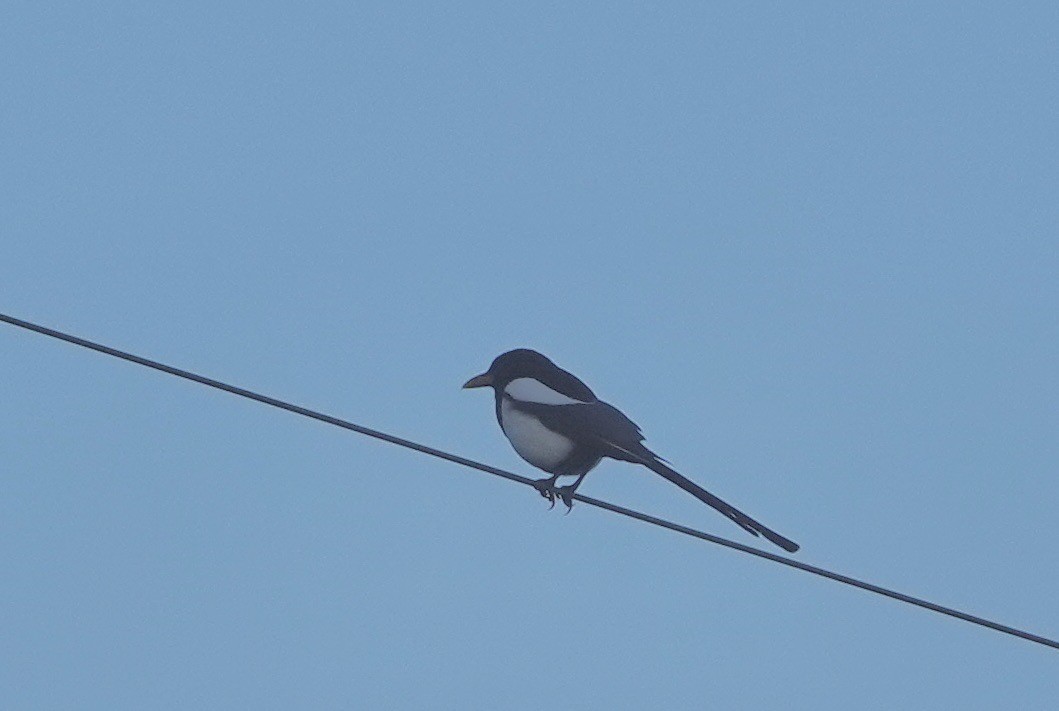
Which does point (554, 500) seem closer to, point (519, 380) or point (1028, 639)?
point (519, 380)

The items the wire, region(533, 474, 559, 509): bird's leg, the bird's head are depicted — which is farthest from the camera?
the bird's head

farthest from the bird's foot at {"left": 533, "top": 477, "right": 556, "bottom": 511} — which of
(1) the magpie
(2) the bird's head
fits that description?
(2) the bird's head

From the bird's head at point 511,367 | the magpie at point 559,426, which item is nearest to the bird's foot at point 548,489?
the magpie at point 559,426

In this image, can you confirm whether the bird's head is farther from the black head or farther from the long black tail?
the long black tail

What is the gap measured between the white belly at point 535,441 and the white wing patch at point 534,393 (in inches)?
3.4

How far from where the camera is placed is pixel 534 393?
8797 mm

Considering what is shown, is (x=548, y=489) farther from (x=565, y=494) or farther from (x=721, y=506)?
(x=721, y=506)

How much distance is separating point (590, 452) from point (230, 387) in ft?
10.5

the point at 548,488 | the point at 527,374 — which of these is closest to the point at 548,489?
the point at 548,488

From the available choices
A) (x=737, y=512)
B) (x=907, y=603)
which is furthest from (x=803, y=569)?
(x=737, y=512)

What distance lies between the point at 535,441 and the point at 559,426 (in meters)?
0.20

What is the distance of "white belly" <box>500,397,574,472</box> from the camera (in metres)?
8.47

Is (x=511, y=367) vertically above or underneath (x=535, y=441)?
above

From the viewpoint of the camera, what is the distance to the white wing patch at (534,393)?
8625 millimetres
